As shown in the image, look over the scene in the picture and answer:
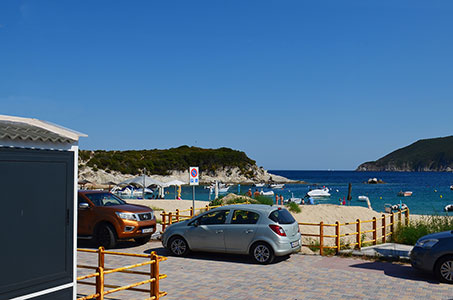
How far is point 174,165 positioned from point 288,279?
113190 millimetres

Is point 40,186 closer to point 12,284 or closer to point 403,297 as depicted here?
point 12,284

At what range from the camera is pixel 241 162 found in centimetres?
14062

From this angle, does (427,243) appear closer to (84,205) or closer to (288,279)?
(288,279)

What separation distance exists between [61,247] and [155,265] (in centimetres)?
236

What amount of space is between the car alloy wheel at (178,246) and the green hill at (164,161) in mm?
93114

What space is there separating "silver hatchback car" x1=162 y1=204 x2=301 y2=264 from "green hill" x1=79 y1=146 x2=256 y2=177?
93353 mm

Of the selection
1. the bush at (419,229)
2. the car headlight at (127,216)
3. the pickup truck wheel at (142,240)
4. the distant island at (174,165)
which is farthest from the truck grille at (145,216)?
the distant island at (174,165)

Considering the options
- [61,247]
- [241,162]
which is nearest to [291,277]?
[61,247]

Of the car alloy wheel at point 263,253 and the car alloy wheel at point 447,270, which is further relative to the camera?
the car alloy wheel at point 263,253

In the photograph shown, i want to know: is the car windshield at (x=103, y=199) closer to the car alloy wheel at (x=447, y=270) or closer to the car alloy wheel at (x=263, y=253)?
the car alloy wheel at (x=263, y=253)

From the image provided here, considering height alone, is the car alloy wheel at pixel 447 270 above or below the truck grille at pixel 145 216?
below

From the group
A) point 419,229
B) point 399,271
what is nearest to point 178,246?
point 399,271

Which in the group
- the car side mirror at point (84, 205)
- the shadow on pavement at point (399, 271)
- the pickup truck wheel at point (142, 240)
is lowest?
the shadow on pavement at point (399, 271)

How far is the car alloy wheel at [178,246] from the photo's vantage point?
534 inches
